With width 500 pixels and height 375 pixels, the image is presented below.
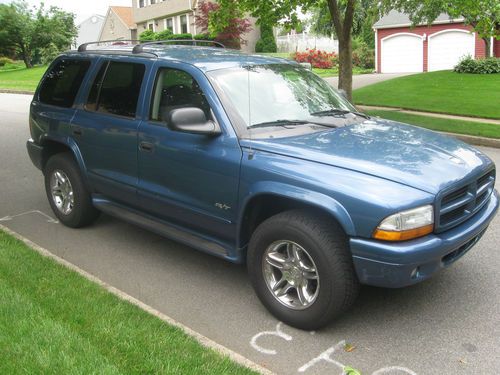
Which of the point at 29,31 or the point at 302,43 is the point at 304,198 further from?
the point at 29,31

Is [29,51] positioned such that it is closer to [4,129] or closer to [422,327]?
[4,129]

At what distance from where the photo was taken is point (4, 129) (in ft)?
44.9

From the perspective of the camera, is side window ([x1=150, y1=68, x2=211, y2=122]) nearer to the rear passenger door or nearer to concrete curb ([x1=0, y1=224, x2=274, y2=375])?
the rear passenger door

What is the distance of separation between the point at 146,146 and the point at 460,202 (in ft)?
8.36

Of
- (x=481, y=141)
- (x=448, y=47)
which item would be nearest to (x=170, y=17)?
(x=448, y=47)

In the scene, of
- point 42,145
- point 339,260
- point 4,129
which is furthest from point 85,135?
point 4,129

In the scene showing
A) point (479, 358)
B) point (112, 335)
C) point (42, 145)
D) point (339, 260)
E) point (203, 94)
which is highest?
point (203, 94)

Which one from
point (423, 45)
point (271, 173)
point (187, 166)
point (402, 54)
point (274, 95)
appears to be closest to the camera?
point (271, 173)

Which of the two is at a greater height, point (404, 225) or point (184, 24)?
point (184, 24)

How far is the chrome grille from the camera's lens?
3541 millimetres

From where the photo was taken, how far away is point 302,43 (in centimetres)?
4919

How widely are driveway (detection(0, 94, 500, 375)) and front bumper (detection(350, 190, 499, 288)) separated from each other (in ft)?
1.61

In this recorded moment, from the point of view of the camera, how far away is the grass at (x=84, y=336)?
10.2 ft

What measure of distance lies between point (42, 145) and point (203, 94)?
8.47 feet
